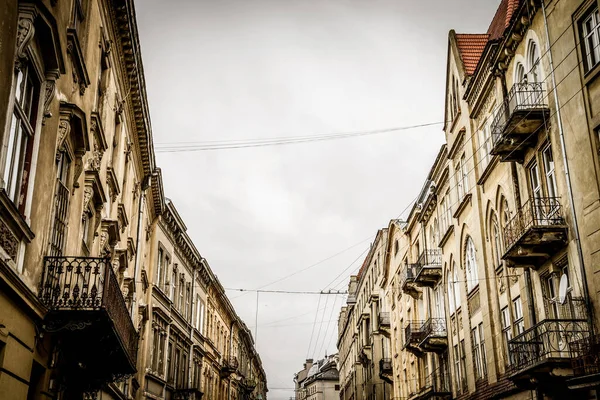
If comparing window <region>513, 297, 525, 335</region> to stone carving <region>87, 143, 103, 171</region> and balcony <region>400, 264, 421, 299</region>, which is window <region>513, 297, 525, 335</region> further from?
balcony <region>400, 264, 421, 299</region>

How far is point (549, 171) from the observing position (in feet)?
56.9

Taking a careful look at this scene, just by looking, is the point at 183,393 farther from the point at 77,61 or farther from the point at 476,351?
the point at 77,61

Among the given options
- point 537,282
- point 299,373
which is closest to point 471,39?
point 537,282

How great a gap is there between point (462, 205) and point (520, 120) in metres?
8.69

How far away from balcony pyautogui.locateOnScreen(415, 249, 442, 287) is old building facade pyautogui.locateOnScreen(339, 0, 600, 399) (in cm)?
10

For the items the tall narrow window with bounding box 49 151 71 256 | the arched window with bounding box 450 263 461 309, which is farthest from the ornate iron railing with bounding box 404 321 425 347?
the tall narrow window with bounding box 49 151 71 256

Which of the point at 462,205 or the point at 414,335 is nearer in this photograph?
the point at 462,205

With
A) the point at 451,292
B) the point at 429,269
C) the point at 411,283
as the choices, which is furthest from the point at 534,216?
the point at 411,283

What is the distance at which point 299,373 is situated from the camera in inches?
6575

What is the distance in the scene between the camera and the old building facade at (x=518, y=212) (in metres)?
15.0

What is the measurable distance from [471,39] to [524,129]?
38.5ft

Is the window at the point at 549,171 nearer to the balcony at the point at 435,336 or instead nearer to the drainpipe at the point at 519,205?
the drainpipe at the point at 519,205

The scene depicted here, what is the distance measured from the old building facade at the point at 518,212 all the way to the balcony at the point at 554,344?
35 mm

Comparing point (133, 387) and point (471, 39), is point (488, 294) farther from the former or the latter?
point (133, 387)
